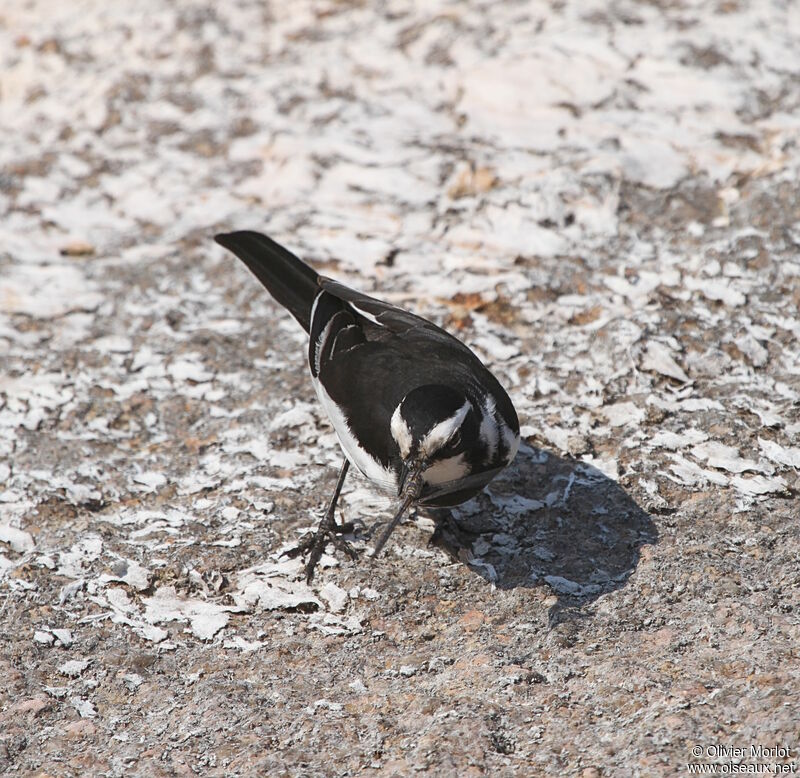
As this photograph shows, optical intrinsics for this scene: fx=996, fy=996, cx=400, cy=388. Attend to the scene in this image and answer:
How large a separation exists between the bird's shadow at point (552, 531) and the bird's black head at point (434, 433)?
48 centimetres

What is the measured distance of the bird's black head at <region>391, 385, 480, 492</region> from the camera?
11.4 feet

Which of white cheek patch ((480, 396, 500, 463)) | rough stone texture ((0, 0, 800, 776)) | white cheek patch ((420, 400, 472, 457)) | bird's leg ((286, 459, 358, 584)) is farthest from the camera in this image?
bird's leg ((286, 459, 358, 584))

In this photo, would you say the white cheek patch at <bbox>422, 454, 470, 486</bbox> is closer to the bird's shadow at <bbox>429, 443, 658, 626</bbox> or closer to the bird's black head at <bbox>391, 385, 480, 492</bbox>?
the bird's black head at <bbox>391, 385, 480, 492</bbox>

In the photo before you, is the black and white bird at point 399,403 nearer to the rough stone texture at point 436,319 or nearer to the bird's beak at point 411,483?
the bird's beak at point 411,483

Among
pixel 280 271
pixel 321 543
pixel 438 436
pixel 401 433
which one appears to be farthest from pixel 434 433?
pixel 280 271

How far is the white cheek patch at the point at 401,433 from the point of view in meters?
3.52

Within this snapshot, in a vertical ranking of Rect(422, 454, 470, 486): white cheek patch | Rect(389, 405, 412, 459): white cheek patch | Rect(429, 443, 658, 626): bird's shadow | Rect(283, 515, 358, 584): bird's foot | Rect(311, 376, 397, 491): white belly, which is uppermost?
Rect(389, 405, 412, 459): white cheek patch

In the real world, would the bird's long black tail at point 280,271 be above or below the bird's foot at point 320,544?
above

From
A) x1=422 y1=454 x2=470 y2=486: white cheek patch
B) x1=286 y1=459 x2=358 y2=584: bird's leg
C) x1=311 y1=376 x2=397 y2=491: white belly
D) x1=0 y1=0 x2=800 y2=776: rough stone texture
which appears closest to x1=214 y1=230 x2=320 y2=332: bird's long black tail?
x1=0 y1=0 x2=800 y2=776: rough stone texture

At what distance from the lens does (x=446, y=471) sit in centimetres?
360

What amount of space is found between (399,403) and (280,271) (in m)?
1.35

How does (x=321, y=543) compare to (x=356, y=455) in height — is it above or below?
below

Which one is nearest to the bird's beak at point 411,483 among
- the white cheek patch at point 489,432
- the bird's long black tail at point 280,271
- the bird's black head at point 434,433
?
the bird's black head at point 434,433

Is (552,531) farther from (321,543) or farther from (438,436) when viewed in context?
(321,543)
